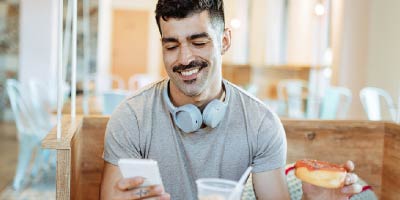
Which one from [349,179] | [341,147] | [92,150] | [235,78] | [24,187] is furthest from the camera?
[235,78]

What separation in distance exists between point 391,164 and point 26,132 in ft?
9.38

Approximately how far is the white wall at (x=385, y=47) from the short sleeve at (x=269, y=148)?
3.82 metres

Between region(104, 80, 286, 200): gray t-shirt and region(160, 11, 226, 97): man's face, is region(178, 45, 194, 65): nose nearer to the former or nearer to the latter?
region(160, 11, 226, 97): man's face

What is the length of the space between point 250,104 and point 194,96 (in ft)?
0.58

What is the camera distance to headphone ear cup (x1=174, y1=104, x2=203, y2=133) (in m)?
1.28

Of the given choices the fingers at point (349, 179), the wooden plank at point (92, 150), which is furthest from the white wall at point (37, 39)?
the fingers at point (349, 179)

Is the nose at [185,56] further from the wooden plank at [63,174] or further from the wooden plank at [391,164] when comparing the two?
the wooden plank at [391,164]

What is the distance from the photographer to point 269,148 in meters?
1.34

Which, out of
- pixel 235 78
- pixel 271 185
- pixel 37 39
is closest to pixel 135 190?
pixel 271 185

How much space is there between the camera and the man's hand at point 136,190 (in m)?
0.94

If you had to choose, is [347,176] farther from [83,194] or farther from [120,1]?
[120,1]

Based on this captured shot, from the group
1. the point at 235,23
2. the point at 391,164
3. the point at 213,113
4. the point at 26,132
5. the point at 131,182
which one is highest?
the point at 235,23

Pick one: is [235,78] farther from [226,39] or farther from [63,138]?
[63,138]

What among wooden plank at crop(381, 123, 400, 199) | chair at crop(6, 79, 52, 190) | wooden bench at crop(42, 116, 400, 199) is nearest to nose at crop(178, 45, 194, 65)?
wooden bench at crop(42, 116, 400, 199)
